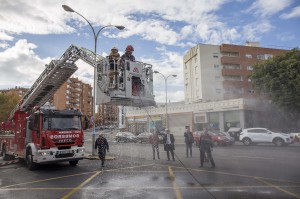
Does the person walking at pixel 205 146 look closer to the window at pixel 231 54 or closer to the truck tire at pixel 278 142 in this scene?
the truck tire at pixel 278 142

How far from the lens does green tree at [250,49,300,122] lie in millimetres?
30281

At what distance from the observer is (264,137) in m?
24.9

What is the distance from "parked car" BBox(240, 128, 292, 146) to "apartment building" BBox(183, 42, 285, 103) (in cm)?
2312

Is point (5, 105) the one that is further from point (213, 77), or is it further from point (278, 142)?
point (278, 142)

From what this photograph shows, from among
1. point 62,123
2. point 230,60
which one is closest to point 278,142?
point 62,123

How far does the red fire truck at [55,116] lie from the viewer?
8.73 metres

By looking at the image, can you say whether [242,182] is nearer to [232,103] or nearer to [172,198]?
[172,198]

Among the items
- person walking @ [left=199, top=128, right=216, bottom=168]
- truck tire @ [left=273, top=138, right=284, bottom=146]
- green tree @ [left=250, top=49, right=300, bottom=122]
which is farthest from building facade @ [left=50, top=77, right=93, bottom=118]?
person walking @ [left=199, top=128, right=216, bottom=168]

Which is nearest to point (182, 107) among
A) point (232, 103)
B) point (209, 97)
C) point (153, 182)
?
point (232, 103)

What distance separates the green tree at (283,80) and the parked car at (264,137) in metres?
7.51

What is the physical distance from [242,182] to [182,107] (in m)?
31.6

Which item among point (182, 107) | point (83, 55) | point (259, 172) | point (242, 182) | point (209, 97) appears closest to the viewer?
point (242, 182)

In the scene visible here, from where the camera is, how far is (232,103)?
37.6 metres

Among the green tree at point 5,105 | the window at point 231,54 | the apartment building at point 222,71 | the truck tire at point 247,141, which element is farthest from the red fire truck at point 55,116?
the green tree at point 5,105
